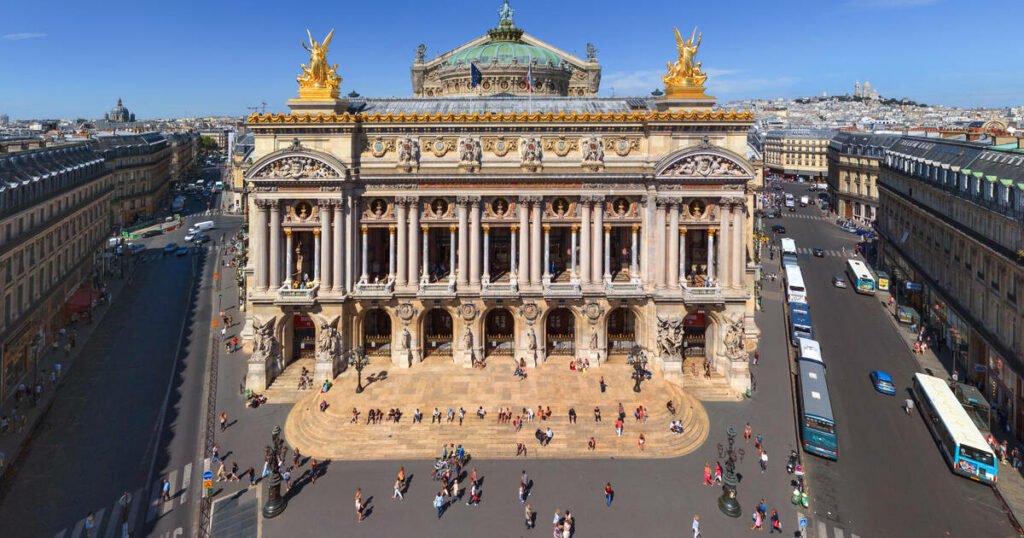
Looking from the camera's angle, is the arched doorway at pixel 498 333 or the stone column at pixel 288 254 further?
the arched doorway at pixel 498 333

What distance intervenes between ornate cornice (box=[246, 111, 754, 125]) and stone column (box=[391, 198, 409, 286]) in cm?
802

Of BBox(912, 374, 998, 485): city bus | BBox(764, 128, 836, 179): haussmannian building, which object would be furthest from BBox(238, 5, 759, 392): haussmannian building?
BBox(764, 128, 836, 179): haussmannian building

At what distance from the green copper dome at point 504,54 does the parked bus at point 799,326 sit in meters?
45.4

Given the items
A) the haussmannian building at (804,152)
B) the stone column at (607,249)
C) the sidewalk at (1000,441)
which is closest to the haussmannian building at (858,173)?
the haussmannian building at (804,152)

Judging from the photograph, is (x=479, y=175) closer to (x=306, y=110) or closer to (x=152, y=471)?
(x=306, y=110)

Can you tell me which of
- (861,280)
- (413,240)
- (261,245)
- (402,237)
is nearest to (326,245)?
(261,245)

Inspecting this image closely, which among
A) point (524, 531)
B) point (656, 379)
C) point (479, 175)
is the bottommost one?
point (524, 531)

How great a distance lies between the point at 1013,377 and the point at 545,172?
141ft

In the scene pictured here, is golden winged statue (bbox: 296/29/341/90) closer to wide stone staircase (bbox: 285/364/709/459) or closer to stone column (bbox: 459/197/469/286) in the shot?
stone column (bbox: 459/197/469/286)

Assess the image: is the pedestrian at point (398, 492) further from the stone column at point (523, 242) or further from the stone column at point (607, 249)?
the stone column at point (607, 249)

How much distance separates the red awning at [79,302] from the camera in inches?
2667

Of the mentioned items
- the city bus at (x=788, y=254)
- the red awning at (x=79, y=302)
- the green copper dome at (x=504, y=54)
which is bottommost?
the red awning at (x=79, y=302)

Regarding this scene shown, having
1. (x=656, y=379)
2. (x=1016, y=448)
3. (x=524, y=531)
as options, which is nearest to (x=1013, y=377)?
(x=1016, y=448)

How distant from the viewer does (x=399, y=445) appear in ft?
143
